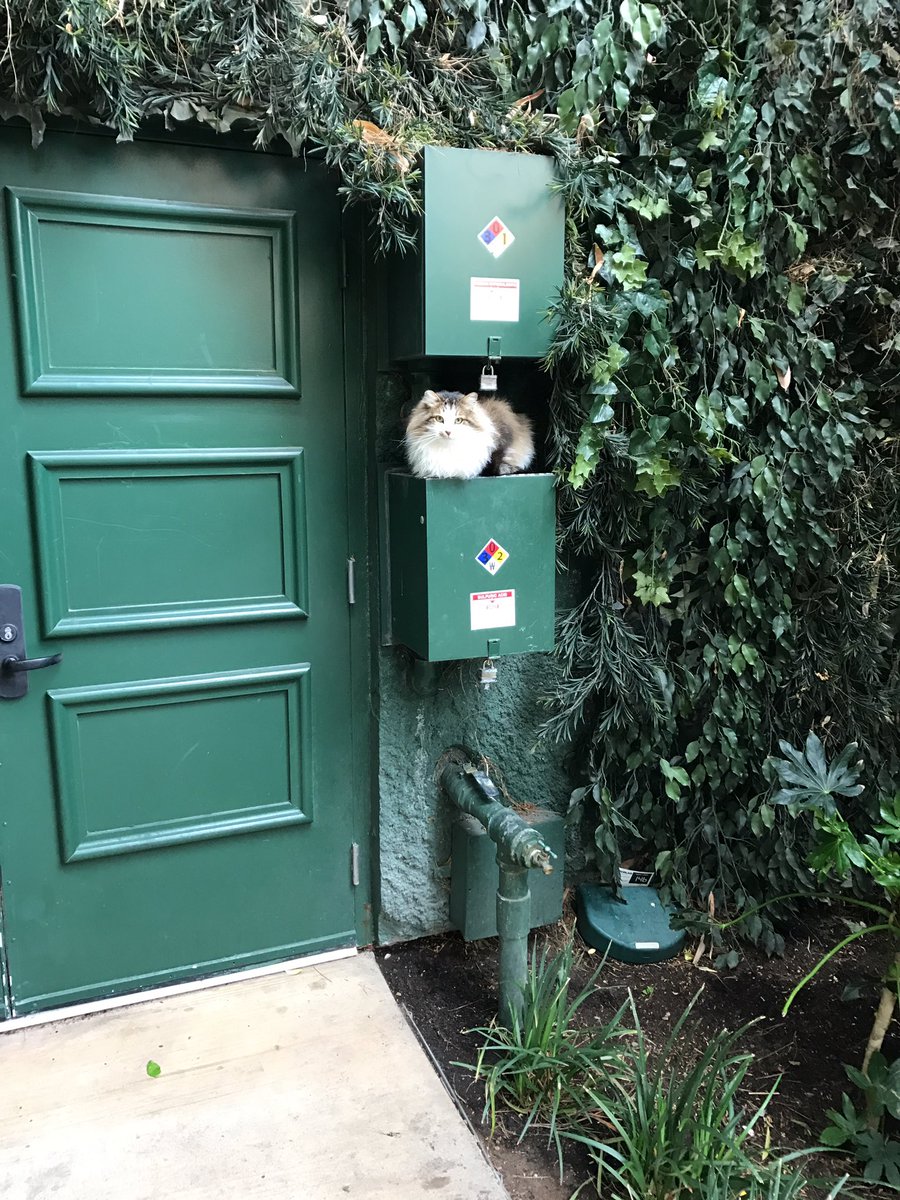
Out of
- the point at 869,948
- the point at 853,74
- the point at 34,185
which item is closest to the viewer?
the point at 34,185

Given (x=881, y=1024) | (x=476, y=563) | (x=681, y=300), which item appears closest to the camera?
(x=881, y=1024)

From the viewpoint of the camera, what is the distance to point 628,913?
3.03m

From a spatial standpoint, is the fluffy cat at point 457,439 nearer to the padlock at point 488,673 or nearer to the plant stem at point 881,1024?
the padlock at point 488,673

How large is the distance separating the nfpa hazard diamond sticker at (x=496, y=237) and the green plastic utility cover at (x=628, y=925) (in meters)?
2.19

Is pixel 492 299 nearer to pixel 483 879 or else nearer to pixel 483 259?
pixel 483 259

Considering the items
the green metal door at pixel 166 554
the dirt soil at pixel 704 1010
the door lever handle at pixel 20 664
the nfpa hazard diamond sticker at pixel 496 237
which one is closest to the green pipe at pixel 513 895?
the dirt soil at pixel 704 1010

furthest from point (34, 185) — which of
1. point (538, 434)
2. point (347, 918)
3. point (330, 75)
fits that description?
point (347, 918)

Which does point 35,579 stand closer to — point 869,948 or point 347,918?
point 347,918

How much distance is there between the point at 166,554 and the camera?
99.5 inches

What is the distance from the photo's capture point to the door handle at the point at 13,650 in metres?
2.37

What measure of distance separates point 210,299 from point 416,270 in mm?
617

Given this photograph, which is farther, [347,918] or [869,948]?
[869,948]

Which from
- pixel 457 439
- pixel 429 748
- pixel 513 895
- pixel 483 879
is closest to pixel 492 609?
pixel 457 439

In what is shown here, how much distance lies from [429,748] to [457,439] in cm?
110
